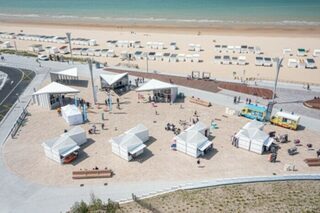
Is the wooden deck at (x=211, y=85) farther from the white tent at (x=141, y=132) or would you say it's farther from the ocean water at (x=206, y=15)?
the ocean water at (x=206, y=15)

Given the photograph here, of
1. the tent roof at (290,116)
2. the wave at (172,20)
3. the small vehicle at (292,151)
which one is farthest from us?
the wave at (172,20)

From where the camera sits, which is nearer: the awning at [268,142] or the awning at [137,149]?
the awning at [137,149]

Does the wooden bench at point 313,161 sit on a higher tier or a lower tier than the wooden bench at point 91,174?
higher

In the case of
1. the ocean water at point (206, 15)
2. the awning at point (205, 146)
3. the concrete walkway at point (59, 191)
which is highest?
the ocean water at point (206, 15)

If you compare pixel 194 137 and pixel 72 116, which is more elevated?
pixel 194 137

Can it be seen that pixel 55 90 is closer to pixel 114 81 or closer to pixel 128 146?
pixel 114 81

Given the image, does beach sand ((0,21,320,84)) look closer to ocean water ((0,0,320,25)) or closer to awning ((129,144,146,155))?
ocean water ((0,0,320,25))

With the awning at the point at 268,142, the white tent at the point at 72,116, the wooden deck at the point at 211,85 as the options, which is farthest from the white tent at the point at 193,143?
the wooden deck at the point at 211,85

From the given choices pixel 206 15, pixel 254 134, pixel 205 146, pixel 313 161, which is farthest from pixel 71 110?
pixel 206 15
